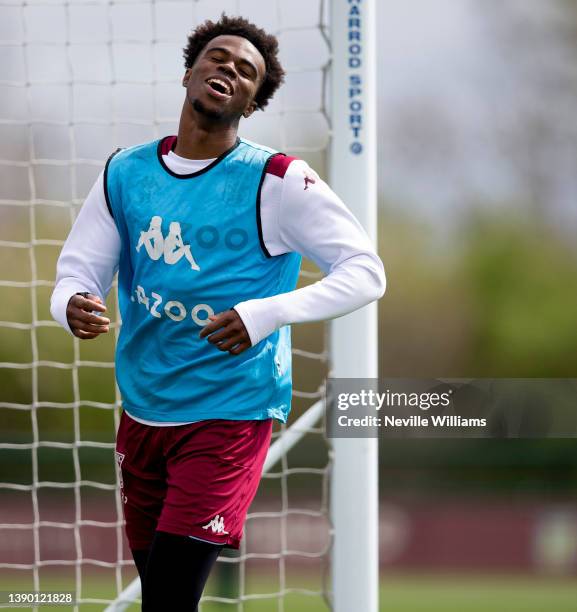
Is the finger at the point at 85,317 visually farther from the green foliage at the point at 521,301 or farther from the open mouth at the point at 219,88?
the green foliage at the point at 521,301

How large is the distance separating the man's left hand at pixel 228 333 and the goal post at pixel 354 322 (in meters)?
0.79

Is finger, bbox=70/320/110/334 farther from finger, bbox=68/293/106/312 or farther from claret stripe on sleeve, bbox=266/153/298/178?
claret stripe on sleeve, bbox=266/153/298/178

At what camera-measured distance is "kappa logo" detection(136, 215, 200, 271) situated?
2.21 m

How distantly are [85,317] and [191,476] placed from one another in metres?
0.39

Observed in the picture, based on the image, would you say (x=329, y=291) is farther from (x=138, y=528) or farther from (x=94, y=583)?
(x=94, y=583)

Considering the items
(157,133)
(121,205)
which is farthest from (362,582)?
(157,133)

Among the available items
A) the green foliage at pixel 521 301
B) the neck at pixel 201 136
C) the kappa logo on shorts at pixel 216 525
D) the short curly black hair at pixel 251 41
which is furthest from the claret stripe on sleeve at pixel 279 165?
the green foliage at pixel 521 301

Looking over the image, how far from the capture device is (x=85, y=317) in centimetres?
220

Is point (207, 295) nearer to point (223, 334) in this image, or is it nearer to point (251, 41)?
point (223, 334)

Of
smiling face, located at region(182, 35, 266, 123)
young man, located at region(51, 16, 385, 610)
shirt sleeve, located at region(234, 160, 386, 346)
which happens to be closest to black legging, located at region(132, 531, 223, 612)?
young man, located at region(51, 16, 385, 610)

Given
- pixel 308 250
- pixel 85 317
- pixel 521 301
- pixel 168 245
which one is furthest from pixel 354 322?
pixel 521 301

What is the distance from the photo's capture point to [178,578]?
212 cm

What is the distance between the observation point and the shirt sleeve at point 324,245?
214cm

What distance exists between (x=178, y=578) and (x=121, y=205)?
0.80 m
